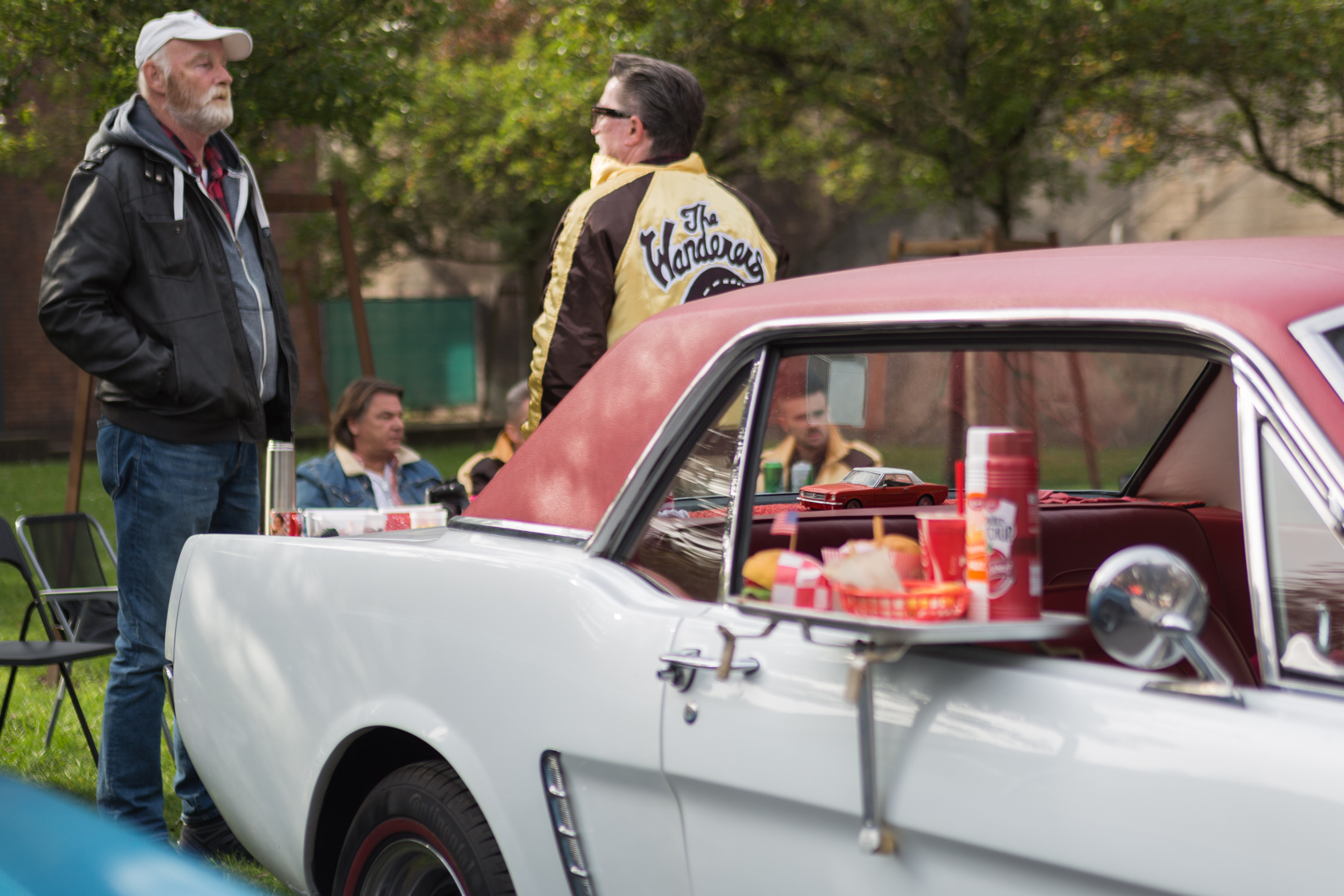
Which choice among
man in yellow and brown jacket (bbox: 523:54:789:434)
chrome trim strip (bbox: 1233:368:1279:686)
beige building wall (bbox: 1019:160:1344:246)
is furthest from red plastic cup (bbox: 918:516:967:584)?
beige building wall (bbox: 1019:160:1344:246)

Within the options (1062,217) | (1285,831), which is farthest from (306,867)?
(1062,217)

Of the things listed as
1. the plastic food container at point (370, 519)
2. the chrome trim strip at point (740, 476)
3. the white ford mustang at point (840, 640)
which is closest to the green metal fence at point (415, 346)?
the plastic food container at point (370, 519)

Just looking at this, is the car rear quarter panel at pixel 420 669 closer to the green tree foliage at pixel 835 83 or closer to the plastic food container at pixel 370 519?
the plastic food container at pixel 370 519

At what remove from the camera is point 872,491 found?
117 inches

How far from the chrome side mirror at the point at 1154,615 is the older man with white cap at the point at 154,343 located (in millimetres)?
2807

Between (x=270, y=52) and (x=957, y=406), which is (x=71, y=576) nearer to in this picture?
(x=270, y=52)

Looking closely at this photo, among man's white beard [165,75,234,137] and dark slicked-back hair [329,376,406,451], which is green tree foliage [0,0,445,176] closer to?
dark slicked-back hair [329,376,406,451]

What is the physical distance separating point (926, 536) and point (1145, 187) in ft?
60.6

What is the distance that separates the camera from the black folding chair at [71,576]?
5.37 metres

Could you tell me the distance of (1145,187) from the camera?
18.9 meters

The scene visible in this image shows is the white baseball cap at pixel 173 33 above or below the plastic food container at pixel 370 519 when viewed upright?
above

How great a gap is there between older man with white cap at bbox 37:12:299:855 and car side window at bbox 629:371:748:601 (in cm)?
191

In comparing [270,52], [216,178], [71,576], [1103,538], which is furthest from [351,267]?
[1103,538]

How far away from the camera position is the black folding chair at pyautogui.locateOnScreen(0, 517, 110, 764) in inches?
175
